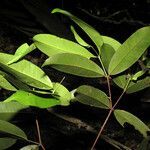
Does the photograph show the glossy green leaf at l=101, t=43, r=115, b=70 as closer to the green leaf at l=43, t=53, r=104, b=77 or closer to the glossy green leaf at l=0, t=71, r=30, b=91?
the green leaf at l=43, t=53, r=104, b=77

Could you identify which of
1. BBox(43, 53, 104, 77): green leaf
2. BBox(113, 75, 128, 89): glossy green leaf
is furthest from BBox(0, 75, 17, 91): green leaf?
BBox(113, 75, 128, 89): glossy green leaf

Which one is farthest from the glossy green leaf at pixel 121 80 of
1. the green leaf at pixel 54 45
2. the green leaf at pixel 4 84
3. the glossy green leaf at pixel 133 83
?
the green leaf at pixel 4 84

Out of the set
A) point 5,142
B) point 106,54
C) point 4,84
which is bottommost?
point 5,142

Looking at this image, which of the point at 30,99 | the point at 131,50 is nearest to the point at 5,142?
the point at 30,99

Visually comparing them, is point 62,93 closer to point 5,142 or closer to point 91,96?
point 91,96

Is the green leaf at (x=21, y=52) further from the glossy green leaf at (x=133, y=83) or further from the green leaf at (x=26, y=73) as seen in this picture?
the glossy green leaf at (x=133, y=83)

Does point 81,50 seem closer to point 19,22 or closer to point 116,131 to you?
point 116,131

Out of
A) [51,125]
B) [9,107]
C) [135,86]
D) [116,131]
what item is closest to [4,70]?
[9,107]
